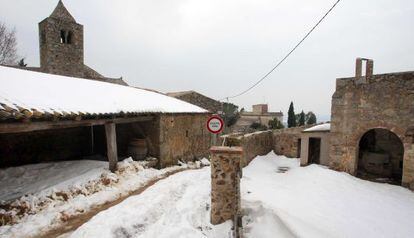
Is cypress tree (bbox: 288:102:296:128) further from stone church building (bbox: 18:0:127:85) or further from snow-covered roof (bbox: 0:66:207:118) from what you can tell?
snow-covered roof (bbox: 0:66:207:118)

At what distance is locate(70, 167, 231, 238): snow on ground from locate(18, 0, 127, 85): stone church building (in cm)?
1755

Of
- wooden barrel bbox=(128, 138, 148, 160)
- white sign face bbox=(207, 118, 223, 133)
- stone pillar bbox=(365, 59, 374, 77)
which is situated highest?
stone pillar bbox=(365, 59, 374, 77)

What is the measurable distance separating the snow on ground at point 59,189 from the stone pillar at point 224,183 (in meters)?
3.08

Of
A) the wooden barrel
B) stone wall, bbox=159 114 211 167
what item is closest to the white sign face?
stone wall, bbox=159 114 211 167

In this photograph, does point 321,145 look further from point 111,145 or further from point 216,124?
point 111,145

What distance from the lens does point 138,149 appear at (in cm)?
986

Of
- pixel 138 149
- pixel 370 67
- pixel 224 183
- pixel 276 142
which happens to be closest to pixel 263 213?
pixel 224 183

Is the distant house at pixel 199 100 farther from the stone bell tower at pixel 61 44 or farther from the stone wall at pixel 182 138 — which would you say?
the stone bell tower at pixel 61 44

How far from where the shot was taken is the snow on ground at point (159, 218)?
464 centimetres

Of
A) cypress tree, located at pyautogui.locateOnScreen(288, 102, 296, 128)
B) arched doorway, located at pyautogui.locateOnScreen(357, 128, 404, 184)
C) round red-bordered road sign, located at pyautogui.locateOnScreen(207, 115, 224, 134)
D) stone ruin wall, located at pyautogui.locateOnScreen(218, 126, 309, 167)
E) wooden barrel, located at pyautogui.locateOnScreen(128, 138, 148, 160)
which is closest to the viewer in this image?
round red-bordered road sign, located at pyautogui.locateOnScreen(207, 115, 224, 134)

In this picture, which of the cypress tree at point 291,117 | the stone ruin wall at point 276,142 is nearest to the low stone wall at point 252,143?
the stone ruin wall at point 276,142

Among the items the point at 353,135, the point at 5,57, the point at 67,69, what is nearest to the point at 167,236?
the point at 353,135

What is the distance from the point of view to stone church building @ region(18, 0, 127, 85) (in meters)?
19.2

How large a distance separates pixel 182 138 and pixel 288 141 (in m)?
9.39
